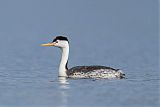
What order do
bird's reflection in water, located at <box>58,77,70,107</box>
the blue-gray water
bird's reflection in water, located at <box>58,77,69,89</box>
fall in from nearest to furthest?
bird's reflection in water, located at <box>58,77,70,107</box> → the blue-gray water → bird's reflection in water, located at <box>58,77,69,89</box>

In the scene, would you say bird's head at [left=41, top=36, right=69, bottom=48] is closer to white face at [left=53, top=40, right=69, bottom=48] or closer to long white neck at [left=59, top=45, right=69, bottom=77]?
white face at [left=53, top=40, right=69, bottom=48]

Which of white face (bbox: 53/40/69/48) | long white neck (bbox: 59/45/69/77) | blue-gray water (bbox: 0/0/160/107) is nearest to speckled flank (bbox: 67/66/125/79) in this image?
blue-gray water (bbox: 0/0/160/107)

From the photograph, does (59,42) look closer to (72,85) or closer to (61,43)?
(61,43)

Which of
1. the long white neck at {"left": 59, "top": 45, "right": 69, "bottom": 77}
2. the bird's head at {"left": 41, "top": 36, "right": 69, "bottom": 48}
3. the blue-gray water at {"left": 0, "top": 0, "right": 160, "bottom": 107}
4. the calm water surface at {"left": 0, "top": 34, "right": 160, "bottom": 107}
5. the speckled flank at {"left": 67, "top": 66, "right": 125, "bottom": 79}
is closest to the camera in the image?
the calm water surface at {"left": 0, "top": 34, "right": 160, "bottom": 107}

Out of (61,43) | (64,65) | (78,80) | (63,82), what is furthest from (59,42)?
Result: (63,82)

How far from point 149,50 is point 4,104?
79.8ft

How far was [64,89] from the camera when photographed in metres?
24.6

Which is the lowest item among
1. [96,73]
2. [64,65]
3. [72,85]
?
[72,85]

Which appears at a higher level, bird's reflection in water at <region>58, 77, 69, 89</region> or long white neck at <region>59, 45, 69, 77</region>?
long white neck at <region>59, 45, 69, 77</region>

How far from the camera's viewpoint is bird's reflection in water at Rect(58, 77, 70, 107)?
73.1ft

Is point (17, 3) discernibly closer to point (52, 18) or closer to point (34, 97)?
point (52, 18)

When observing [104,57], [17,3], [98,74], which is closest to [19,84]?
[98,74]

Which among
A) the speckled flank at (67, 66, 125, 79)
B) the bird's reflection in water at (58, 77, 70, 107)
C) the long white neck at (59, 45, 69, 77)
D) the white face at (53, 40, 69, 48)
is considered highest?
the white face at (53, 40, 69, 48)

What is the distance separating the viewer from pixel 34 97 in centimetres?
2300
